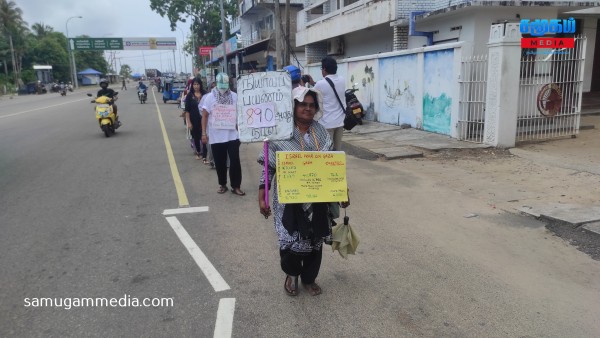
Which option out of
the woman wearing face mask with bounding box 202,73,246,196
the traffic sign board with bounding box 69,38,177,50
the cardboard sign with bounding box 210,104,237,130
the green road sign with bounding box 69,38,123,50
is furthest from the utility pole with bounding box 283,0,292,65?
the traffic sign board with bounding box 69,38,177,50

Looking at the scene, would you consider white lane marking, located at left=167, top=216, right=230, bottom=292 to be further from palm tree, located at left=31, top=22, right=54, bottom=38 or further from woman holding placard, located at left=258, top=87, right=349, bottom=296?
palm tree, located at left=31, top=22, right=54, bottom=38

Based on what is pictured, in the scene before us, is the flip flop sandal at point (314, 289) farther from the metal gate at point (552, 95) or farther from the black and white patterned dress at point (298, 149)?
the metal gate at point (552, 95)

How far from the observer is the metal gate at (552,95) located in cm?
946

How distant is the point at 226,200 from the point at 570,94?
25.7 feet

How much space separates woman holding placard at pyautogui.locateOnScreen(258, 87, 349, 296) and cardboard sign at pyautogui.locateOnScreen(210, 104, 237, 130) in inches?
124

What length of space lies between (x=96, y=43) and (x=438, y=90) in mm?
61875

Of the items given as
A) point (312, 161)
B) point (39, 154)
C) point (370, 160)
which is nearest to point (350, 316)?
point (312, 161)

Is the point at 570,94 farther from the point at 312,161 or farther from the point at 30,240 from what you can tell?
the point at 30,240

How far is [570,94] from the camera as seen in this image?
9.82 meters

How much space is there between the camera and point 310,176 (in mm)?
3250

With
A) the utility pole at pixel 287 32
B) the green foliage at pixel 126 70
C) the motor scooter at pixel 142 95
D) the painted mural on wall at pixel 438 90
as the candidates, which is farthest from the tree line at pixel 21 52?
the green foliage at pixel 126 70

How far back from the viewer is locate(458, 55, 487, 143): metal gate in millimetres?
9648

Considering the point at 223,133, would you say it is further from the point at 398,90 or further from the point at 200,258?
the point at 398,90

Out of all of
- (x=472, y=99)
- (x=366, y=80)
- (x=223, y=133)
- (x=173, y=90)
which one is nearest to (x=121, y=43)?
(x=173, y=90)
